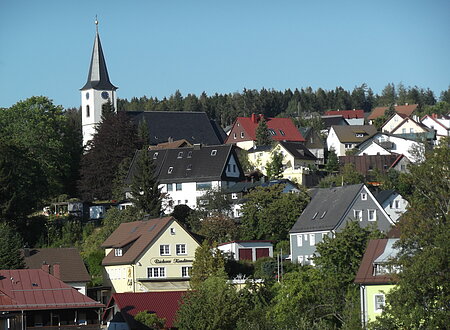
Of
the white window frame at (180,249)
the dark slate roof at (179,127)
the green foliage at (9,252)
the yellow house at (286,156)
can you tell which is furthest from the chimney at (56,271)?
the dark slate roof at (179,127)

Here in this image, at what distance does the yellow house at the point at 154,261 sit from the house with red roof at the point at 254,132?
45.1 meters

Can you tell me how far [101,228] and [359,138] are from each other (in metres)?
44.1

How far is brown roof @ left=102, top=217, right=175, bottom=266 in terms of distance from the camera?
69812 millimetres

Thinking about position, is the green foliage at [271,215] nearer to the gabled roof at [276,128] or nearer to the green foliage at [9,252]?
the green foliage at [9,252]

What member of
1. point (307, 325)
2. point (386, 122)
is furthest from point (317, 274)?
point (386, 122)

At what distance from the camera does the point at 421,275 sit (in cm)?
4338

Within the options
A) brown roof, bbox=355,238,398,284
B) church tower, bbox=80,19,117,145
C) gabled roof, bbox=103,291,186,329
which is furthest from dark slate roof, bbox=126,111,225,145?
brown roof, bbox=355,238,398,284

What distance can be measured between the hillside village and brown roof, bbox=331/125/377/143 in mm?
245

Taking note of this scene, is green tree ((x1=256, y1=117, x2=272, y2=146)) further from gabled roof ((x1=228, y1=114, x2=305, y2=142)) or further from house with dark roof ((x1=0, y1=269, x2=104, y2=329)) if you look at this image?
house with dark roof ((x1=0, y1=269, x2=104, y2=329))

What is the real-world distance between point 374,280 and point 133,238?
22.5 m

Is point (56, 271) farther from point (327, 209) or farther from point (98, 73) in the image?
point (98, 73)

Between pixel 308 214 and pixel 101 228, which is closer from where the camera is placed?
pixel 308 214

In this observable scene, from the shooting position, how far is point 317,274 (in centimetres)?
5919

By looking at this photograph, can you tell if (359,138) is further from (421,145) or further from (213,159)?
(213,159)
